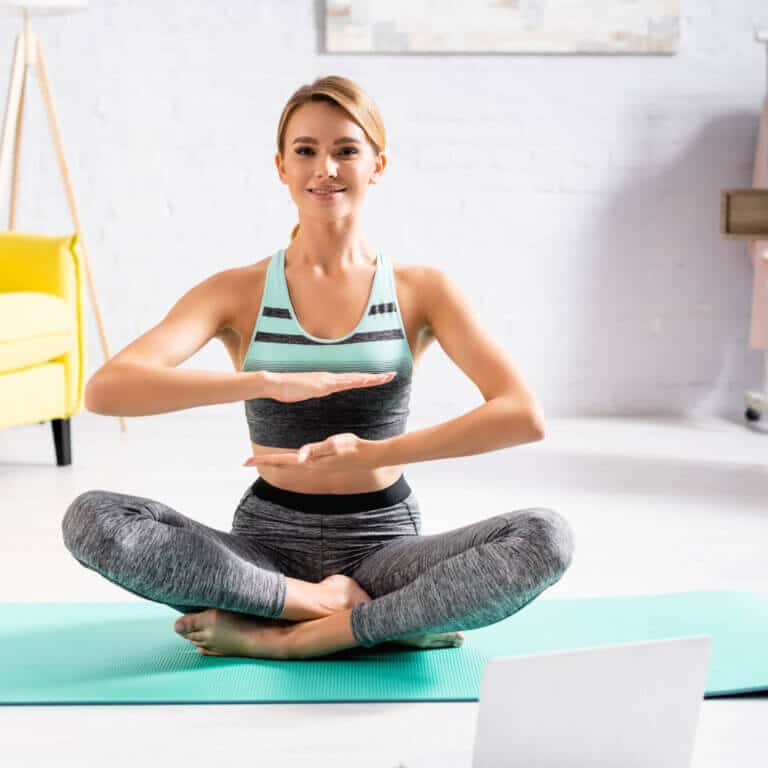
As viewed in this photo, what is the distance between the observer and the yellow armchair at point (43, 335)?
3.03m

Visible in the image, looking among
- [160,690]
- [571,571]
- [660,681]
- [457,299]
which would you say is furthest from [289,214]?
[660,681]

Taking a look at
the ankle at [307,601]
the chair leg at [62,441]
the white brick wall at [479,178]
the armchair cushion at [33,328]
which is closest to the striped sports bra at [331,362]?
the ankle at [307,601]

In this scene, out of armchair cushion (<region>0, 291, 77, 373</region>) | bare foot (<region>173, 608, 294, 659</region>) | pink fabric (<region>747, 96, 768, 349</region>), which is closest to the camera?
bare foot (<region>173, 608, 294, 659</region>)

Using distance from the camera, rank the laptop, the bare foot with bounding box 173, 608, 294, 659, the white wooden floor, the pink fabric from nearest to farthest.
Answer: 1. the laptop
2. the white wooden floor
3. the bare foot with bounding box 173, 608, 294, 659
4. the pink fabric

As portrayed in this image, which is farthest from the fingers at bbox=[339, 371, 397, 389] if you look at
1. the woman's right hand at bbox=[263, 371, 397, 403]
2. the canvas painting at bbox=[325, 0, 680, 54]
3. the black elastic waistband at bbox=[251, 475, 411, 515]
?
the canvas painting at bbox=[325, 0, 680, 54]

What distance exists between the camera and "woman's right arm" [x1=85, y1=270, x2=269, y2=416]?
5.18 ft

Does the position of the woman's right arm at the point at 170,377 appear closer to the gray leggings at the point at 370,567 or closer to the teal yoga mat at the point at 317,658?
the gray leggings at the point at 370,567

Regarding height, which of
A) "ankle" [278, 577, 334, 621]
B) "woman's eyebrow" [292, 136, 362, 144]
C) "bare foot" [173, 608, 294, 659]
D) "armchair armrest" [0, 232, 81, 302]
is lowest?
"bare foot" [173, 608, 294, 659]

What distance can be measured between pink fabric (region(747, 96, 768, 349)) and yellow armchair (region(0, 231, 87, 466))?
1963 mm

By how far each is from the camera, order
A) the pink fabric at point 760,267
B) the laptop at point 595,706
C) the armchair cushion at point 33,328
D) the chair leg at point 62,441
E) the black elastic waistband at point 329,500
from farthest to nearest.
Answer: the pink fabric at point 760,267 → the chair leg at point 62,441 → the armchair cushion at point 33,328 → the black elastic waistband at point 329,500 → the laptop at point 595,706

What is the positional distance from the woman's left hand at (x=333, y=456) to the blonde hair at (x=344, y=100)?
1.51 ft

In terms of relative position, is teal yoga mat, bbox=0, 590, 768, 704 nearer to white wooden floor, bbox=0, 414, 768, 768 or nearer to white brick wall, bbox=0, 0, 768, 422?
white wooden floor, bbox=0, 414, 768, 768

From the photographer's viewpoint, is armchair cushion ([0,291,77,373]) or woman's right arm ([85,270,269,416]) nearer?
woman's right arm ([85,270,269,416])

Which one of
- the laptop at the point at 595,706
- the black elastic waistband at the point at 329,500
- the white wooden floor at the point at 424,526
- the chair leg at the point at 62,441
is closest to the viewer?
the laptop at the point at 595,706
